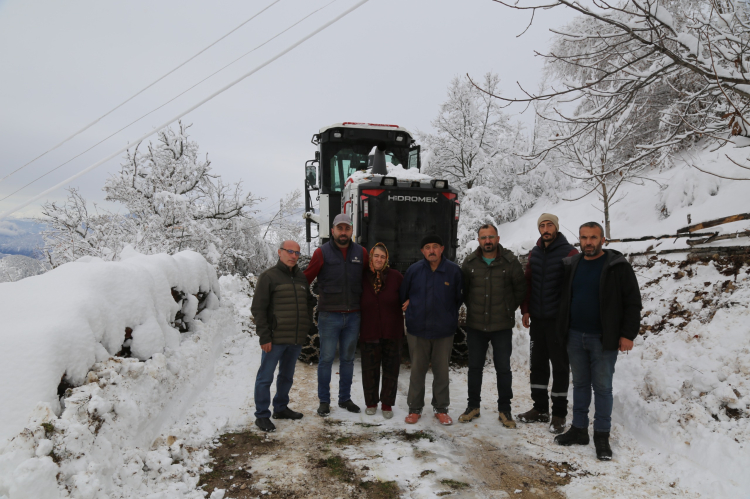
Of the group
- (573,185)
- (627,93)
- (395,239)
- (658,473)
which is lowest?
(658,473)

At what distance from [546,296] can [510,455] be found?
1521mm

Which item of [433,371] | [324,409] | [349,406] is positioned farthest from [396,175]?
[324,409]

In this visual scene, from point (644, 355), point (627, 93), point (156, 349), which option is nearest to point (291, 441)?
point (156, 349)

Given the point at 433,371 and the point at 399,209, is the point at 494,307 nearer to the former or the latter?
the point at 433,371

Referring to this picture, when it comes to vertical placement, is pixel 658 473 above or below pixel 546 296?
below

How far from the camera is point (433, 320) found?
4660 mm

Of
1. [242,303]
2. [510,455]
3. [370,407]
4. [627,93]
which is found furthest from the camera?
[242,303]

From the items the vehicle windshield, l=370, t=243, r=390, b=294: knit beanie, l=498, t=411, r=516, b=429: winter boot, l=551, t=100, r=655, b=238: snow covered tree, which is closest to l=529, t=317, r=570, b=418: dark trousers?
l=498, t=411, r=516, b=429: winter boot

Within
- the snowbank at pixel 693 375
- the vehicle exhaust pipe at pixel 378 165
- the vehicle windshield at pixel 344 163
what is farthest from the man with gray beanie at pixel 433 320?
the vehicle windshield at pixel 344 163

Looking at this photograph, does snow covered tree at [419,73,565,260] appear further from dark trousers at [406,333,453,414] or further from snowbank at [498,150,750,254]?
dark trousers at [406,333,453,414]

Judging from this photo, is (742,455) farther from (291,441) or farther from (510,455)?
(291,441)

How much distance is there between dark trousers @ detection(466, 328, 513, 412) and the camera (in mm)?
4629

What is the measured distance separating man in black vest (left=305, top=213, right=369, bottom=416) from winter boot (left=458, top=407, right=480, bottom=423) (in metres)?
1.10

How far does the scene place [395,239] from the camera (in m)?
6.70
